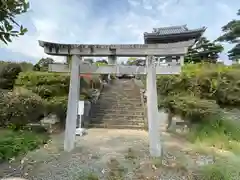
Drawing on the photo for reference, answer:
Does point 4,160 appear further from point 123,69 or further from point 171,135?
point 171,135

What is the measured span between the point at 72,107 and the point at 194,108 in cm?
410

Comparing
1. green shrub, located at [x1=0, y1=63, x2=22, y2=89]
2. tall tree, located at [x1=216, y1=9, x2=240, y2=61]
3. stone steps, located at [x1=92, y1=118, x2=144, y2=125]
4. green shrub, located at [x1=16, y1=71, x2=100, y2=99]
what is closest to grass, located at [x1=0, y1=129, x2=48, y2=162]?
green shrub, located at [x1=16, y1=71, x2=100, y2=99]

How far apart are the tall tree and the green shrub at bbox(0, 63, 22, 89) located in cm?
1376

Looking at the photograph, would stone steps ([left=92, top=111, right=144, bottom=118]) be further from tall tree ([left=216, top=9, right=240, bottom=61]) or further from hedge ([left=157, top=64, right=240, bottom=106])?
tall tree ([left=216, top=9, right=240, bottom=61])

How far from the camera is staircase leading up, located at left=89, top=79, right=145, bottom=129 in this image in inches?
386

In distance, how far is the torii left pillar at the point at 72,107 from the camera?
598cm

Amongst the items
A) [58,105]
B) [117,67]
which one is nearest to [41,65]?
[58,105]

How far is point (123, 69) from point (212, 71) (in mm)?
4194

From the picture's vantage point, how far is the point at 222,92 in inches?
Result: 324

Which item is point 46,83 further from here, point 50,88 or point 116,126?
point 116,126

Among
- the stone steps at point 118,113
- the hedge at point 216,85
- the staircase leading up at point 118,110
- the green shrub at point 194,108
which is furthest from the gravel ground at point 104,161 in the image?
the stone steps at point 118,113

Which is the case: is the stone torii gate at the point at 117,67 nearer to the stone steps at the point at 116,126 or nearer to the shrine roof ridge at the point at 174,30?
the stone steps at the point at 116,126

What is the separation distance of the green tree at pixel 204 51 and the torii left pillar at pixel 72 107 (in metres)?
13.8

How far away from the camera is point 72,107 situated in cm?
607
